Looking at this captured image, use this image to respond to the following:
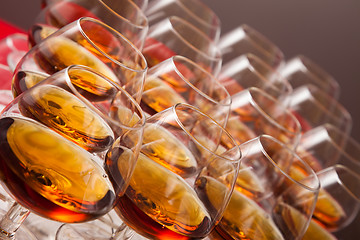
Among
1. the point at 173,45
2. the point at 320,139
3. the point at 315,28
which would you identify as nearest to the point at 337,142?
the point at 320,139

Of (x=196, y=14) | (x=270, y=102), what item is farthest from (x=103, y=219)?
(x=196, y=14)

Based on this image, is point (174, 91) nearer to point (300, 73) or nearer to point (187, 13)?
point (187, 13)

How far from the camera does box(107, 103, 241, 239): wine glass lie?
0.64m

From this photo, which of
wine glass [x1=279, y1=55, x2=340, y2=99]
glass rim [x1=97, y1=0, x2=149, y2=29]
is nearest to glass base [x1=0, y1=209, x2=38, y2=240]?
glass rim [x1=97, y1=0, x2=149, y2=29]

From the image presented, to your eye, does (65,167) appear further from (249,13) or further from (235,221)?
(249,13)

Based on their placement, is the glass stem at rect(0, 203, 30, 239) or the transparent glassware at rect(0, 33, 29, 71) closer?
the glass stem at rect(0, 203, 30, 239)

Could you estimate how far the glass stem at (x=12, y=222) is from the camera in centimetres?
61

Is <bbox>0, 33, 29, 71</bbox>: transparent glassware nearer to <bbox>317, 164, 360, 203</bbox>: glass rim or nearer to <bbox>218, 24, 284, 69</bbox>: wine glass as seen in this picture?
<bbox>218, 24, 284, 69</bbox>: wine glass

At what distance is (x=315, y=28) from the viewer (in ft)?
9.85

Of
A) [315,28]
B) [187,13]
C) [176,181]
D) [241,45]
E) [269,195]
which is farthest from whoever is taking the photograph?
[315,28]

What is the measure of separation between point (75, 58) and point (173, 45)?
316mm

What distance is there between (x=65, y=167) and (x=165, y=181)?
4.9 inches

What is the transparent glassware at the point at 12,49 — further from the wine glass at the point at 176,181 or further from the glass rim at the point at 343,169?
the glass rim at the point at 343,169

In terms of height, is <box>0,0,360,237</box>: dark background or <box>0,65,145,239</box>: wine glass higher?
<box>0,65,145,239</box>: wine glass
